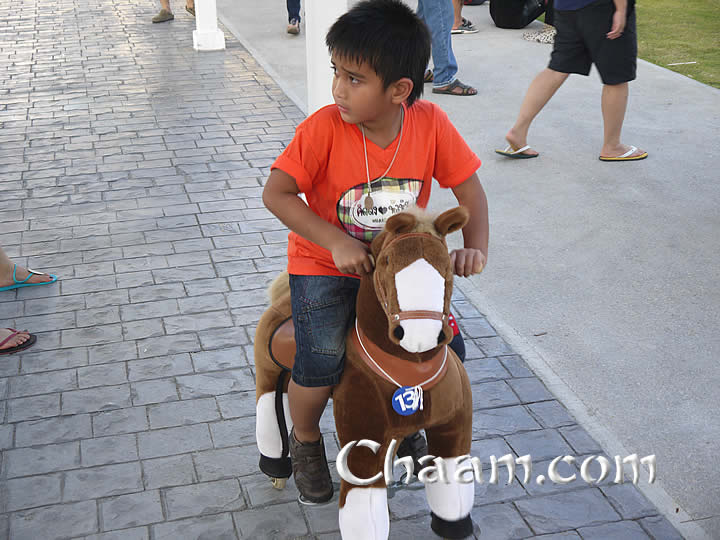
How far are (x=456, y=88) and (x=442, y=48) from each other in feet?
1.47

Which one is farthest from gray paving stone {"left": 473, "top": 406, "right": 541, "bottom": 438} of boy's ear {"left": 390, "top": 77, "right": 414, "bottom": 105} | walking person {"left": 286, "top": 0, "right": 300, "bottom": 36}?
walking person {"left": 286, "top": 0, "right": 300, "bottom": 36}

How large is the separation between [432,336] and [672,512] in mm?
1579

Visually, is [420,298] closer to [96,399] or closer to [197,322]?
[96,399]

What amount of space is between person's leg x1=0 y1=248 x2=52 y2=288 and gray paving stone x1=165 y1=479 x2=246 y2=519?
2.07 meters

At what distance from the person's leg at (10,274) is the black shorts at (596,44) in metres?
4.10

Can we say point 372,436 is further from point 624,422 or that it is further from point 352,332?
point 624,422

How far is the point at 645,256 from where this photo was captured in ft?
16.3

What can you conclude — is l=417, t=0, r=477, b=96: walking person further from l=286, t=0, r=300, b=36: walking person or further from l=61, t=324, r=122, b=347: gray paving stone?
l=61, t=324, r=122, b=347: gray paving stone

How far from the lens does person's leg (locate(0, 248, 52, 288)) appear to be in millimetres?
4477

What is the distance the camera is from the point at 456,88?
26.7ft

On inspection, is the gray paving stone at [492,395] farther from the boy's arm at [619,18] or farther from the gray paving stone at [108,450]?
the boy's arm at [619,18]

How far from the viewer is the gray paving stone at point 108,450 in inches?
128

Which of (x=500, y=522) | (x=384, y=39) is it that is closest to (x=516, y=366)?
(x=500, y=522)

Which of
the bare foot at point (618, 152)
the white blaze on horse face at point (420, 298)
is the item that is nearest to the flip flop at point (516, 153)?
the bare foot at point (618, 152)
